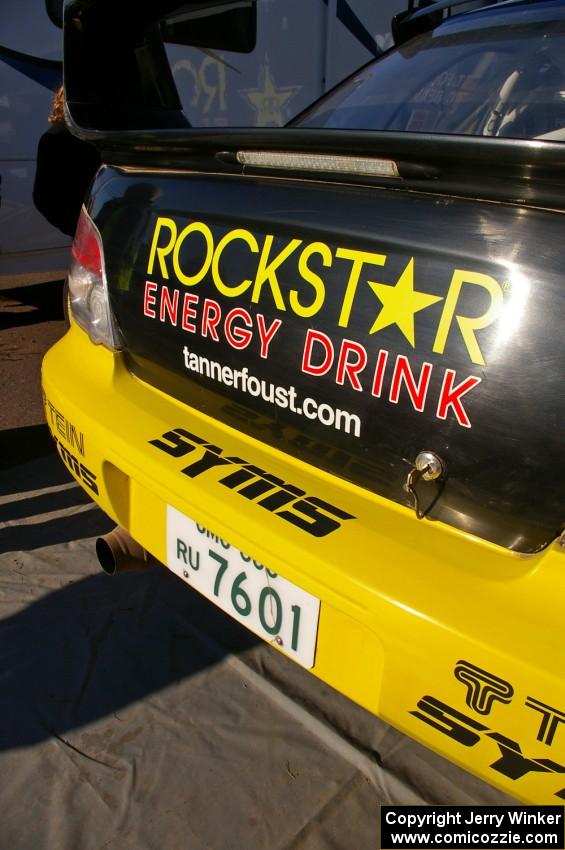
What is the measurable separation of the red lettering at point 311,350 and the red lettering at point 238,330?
0.15 metres

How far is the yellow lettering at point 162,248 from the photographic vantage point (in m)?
1.45

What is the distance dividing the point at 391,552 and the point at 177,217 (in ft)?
2.86

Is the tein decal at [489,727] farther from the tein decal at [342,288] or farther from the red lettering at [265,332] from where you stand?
the red lettering at [265,332]

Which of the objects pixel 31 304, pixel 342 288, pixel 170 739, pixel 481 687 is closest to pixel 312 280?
pixel 342 288

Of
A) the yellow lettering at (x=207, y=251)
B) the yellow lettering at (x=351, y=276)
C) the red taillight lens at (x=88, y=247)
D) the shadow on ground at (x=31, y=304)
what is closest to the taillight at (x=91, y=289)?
the red taillight lens at (x=88, y=247)

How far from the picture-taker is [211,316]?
53.9 inches

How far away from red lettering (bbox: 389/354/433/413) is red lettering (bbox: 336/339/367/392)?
0.22 ft

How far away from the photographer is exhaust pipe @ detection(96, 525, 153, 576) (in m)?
1.63

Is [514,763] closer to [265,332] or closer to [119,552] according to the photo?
[265,332]

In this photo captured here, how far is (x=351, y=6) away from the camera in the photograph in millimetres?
4699

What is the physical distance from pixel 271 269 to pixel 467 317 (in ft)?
1.36

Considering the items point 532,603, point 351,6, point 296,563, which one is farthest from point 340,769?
point 351,6

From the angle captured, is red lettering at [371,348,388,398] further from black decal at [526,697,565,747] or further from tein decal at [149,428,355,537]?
black decal at [526,697,565,747]

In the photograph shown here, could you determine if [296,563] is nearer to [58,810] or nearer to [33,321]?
[58,810]
